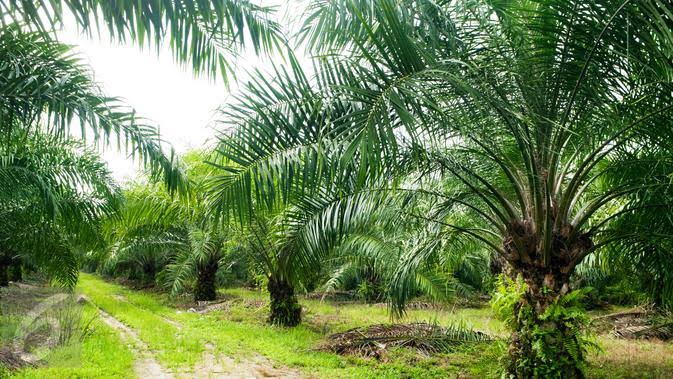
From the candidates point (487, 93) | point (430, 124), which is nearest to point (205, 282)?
point (430, 124)

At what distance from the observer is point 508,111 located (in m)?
3.13

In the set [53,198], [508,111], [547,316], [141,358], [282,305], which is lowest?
[141,358]

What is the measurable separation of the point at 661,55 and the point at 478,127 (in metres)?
1.26

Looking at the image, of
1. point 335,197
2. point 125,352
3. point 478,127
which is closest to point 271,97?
point 478,127

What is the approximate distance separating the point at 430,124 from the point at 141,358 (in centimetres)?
559

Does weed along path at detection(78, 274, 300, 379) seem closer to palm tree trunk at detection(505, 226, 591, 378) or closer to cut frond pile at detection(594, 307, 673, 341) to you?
palm tree trunk at detection(505, 226, 591, 378)

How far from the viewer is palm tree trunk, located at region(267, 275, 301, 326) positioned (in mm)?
10492

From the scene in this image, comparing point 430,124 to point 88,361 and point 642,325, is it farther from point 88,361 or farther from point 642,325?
point 642,325

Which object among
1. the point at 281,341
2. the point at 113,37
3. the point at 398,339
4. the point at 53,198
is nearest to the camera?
the point at 113,37

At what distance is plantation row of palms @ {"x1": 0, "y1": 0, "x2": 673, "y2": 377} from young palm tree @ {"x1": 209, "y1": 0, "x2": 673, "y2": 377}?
0.8 inches

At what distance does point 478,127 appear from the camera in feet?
13.3

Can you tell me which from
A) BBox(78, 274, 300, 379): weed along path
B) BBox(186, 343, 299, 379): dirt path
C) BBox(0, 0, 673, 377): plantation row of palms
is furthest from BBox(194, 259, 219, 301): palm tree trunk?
BBox(0, 0, 673, 377): plantation row of palms

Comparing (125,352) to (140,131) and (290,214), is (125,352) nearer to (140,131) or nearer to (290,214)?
(290,214)

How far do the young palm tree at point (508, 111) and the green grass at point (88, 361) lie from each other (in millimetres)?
3289
